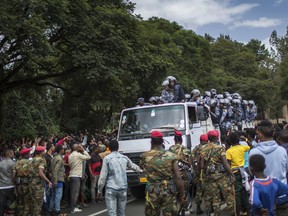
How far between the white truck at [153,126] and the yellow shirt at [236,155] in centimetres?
292

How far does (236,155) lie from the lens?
738cm

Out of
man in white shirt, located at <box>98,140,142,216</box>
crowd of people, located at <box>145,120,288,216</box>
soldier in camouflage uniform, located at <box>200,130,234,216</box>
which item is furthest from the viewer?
soldier in camouflage uniform, located at <box>200,130,234,216</box>

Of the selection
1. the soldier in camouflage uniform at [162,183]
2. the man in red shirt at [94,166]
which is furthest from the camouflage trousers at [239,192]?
the man in red shirt at [94,166]

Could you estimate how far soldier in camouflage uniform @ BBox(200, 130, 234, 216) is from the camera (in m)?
6.78

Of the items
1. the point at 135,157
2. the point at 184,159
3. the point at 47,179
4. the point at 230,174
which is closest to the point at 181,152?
the point at 184,159

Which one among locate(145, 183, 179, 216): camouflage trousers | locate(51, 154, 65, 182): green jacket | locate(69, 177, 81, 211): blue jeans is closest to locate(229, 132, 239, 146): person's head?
locate(145, 183, 179, 216): camouflage trousers

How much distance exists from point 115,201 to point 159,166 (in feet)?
4.10

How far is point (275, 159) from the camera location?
189 inches

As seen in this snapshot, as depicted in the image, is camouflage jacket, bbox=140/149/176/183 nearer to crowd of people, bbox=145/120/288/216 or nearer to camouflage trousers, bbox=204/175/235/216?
crowd of people, bbox=145/120/288/216

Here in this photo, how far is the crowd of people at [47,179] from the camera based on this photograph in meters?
8.09

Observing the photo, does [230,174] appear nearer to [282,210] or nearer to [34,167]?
[282,210]

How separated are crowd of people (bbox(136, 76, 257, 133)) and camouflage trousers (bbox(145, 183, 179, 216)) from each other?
636 centimetres

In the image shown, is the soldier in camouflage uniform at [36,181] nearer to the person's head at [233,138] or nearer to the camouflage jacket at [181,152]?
the camouflage jacket at [181,152]

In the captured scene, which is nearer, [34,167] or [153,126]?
[34,167]
